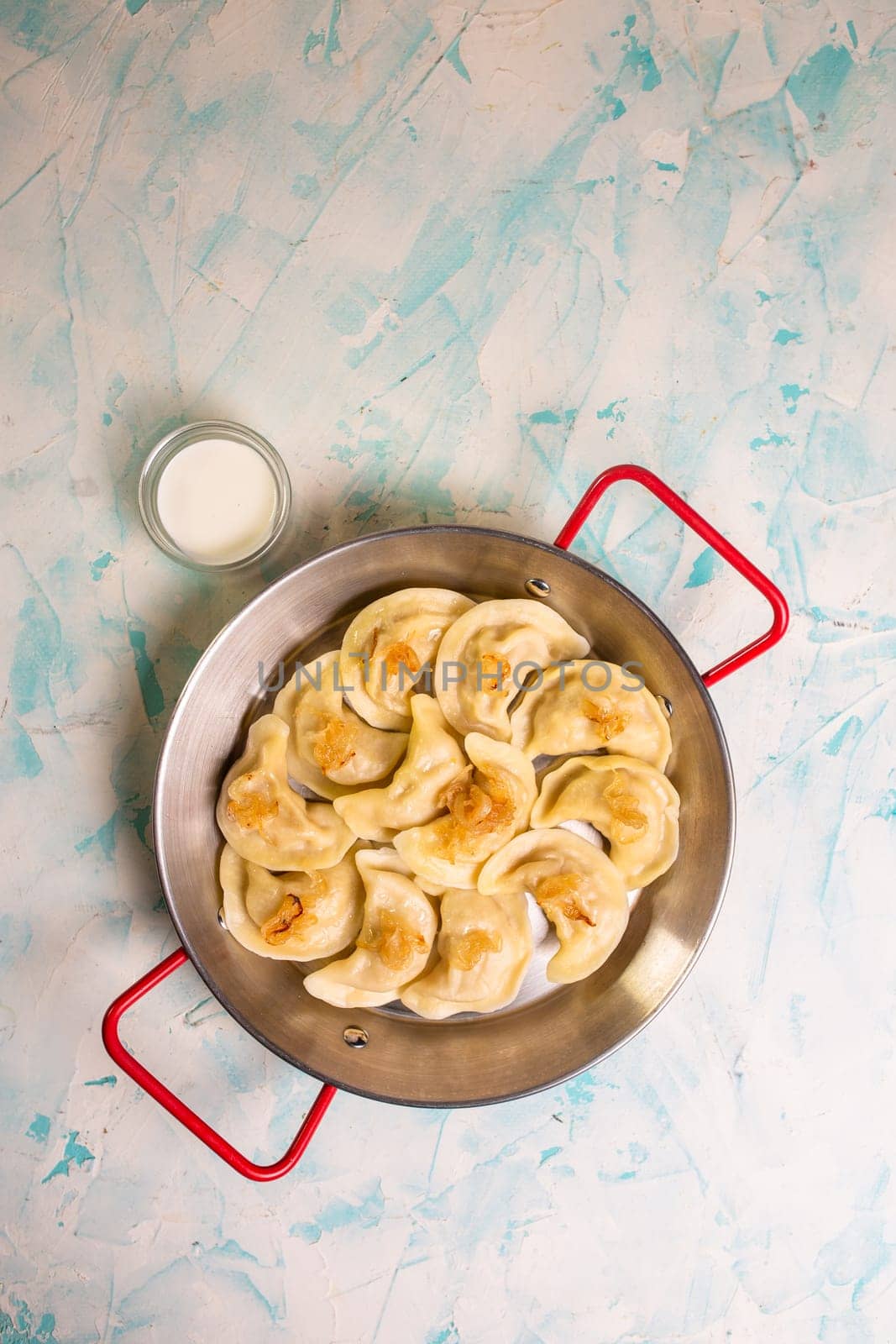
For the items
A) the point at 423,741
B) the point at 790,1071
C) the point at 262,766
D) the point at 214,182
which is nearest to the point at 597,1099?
the point at 790,1071

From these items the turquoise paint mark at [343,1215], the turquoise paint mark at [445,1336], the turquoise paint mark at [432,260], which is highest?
the turquoise paint mark at [432,260]

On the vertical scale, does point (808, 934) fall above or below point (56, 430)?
below

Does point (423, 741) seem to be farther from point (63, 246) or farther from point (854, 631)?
point (63, 246)

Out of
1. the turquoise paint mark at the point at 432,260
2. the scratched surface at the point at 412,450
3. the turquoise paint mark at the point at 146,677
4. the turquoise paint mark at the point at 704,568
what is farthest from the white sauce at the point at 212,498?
the turquoise paint mark at the point at 704,568

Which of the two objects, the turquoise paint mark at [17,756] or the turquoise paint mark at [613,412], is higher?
the turquoise paint mark at [613,412]

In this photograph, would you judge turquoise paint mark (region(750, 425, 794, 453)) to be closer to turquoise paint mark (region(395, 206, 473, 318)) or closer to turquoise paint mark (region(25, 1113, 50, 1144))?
turquoise paint mark (region(395, 206, 473, 318))

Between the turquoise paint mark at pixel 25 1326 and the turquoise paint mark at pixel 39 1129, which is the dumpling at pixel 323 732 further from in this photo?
the turquoise paint mark at pixel 25 1326
